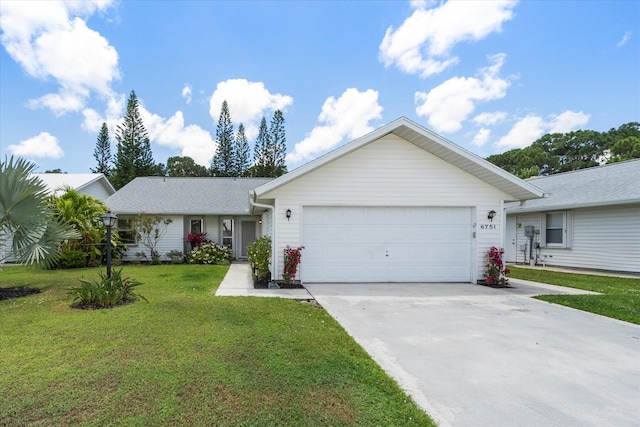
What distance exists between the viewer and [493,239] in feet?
32.3

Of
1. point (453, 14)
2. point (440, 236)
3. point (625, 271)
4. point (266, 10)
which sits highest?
point (266, 10)

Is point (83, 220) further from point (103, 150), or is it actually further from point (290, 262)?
point (103, 150)

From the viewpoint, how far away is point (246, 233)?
1691 centimetres

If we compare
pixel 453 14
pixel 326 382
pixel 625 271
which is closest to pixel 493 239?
pixel 625 271

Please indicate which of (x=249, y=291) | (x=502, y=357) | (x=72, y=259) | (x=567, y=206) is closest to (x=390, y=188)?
(x=249, y=291)

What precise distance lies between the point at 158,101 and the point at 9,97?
7.64 meters

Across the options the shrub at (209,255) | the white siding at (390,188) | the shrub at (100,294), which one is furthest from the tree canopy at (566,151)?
the shrub at (100,294)

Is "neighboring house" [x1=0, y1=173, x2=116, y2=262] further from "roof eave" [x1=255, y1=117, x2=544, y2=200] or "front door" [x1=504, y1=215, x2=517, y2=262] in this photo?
"front door" [x1=504, y1=215, x2=517, y2=262]

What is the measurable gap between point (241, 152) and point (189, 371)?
30656 mm

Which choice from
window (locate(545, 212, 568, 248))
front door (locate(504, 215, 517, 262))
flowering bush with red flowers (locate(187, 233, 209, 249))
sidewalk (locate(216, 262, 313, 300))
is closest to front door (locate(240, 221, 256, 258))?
flowering bush with red flowers (locate(187, 233, 209, 249))

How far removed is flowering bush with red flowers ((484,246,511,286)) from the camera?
950 cm

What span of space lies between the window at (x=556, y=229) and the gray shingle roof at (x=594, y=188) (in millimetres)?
719

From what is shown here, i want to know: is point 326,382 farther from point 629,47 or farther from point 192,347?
point 629,47

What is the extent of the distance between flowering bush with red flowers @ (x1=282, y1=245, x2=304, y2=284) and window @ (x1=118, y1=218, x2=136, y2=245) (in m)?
9.81
